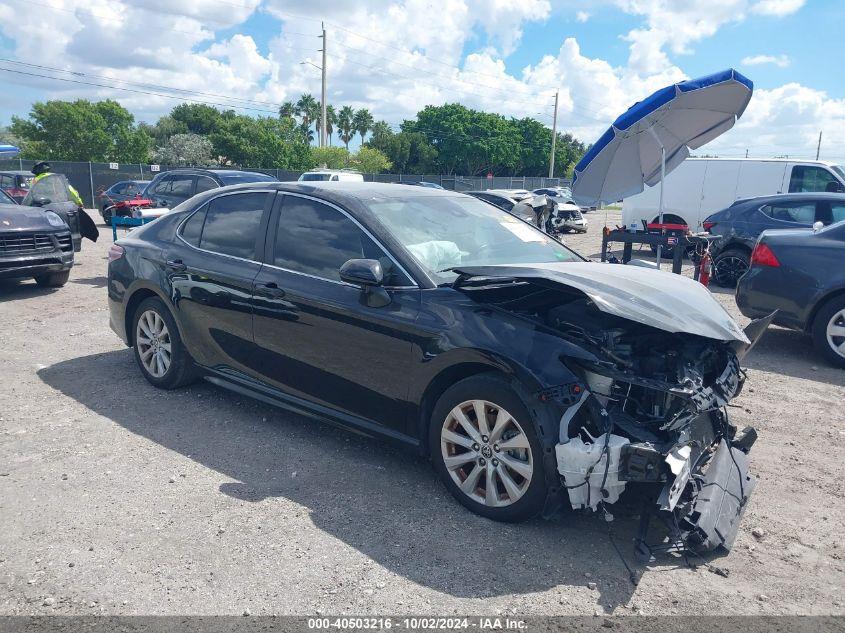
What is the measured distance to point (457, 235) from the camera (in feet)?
13.9

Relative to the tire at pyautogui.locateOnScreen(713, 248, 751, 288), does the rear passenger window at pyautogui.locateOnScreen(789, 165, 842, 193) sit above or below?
above

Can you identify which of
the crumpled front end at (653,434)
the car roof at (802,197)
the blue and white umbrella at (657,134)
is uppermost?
the blue and white umbrella at (657,134)

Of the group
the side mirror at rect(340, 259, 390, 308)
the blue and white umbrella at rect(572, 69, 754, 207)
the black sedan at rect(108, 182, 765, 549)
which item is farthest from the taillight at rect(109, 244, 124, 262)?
the blue and white umbrella at rect(572, 69, 754, 207)

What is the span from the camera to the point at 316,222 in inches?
169

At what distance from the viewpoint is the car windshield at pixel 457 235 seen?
13.1 feet

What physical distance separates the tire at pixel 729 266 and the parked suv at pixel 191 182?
27.5 ft

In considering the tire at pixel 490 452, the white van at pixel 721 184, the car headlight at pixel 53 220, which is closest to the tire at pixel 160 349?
the tire at pixel 490 452

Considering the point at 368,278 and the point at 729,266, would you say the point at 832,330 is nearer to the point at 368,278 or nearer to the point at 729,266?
the point at 368,278

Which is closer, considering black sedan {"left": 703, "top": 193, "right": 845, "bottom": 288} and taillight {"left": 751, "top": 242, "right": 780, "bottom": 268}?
taillight {"left": 751, "top": 242, "right": 780, "bottom": 268}

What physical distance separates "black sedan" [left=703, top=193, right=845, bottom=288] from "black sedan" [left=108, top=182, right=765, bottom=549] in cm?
780

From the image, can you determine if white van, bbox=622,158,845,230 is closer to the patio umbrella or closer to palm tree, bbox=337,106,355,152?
the patio umbrella

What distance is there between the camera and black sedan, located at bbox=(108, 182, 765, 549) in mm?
3139

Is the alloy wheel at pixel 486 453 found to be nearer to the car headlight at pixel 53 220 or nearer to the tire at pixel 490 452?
the tire at pixel 490 452

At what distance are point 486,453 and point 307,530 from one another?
1008 mm
